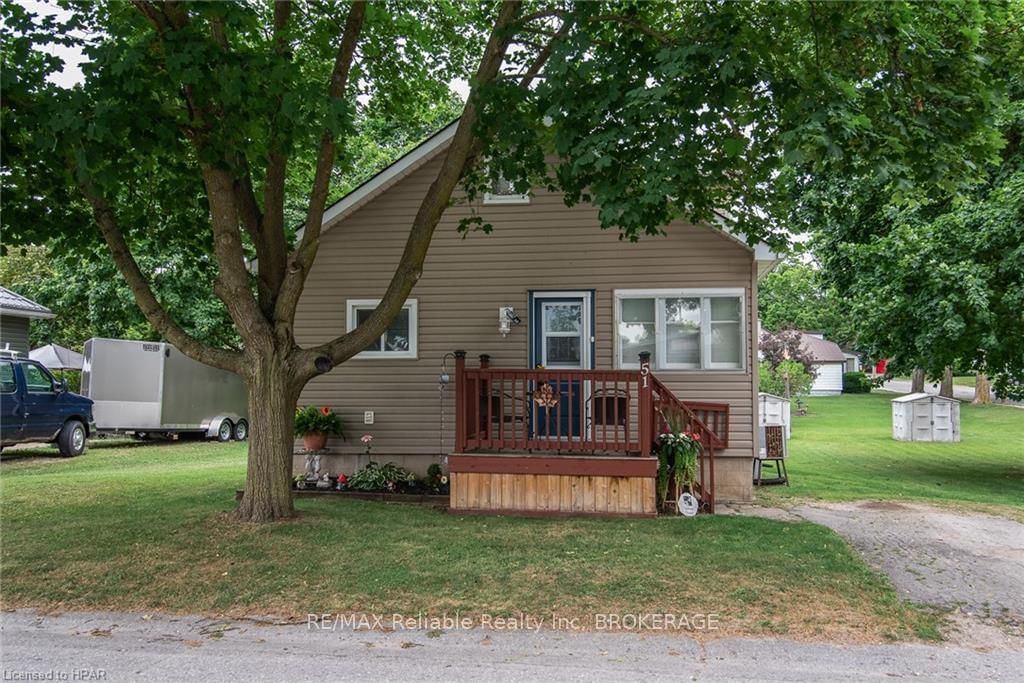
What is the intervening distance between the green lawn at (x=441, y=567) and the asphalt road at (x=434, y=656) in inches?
12.8

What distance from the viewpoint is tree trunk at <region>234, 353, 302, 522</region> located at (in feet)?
23.3

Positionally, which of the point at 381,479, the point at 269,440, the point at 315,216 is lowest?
the point at 381,479

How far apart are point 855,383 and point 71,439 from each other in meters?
45.6

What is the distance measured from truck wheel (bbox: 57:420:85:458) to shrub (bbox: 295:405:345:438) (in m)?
7.62

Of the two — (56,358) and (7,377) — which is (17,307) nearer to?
(56,358)

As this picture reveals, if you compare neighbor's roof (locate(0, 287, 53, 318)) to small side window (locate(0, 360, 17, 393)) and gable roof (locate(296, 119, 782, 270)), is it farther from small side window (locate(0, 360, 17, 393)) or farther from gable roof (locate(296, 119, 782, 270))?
gable roof (locate(296, 119, 782, 270))

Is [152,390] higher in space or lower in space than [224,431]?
higher

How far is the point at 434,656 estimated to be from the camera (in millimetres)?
4457

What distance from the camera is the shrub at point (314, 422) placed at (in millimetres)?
10062

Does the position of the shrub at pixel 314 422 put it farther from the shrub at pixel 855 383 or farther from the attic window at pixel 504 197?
the shrub at pixel 855 383

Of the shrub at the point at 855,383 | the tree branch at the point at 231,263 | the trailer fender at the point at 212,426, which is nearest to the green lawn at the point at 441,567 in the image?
the tree branch at the point at 231,263

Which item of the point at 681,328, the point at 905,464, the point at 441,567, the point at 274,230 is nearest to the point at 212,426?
the point at 274,230

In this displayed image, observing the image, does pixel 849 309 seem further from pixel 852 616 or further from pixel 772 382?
pixel 772 382

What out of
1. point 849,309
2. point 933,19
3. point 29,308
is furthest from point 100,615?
point 29,308
